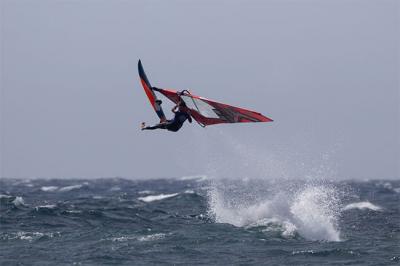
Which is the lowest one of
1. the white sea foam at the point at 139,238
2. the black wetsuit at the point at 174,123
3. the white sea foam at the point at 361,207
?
the white sea foam at the point at 139,238

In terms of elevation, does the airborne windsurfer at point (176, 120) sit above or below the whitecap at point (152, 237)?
above

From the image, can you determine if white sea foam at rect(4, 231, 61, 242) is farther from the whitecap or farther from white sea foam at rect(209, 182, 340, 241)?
white sea foam at rect(209, 182, 340, 241)

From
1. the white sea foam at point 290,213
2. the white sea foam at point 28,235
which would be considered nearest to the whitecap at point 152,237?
the white sea foam at point 28,235

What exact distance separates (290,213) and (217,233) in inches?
197

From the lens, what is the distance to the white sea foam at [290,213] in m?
27.5

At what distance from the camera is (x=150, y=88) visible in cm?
2459

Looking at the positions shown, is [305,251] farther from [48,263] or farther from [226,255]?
[48,263]

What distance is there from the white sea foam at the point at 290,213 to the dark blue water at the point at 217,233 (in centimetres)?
4

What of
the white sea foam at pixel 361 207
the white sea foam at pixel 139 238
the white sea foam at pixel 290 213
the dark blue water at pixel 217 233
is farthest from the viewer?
the white sea foam at pixel 361 207

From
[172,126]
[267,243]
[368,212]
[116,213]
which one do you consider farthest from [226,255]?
[368,212]

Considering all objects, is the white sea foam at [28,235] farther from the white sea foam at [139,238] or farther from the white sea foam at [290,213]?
the white sea foam at [290,213]

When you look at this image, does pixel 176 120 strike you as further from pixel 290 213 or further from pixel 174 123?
pixel 290 213

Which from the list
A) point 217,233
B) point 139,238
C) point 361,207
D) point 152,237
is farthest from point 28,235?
point 361,207

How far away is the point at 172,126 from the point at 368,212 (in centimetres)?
1771
